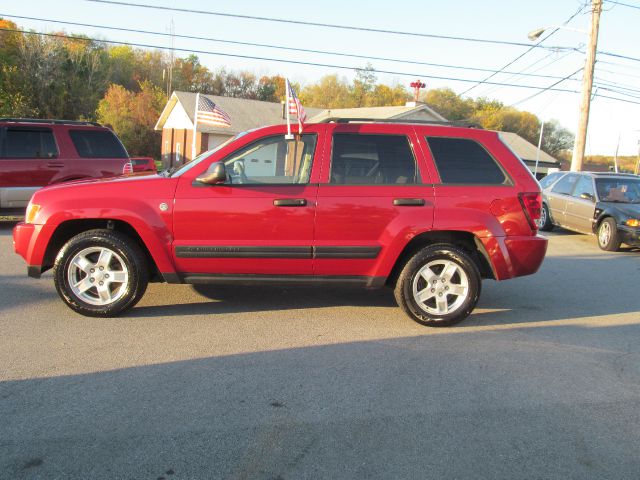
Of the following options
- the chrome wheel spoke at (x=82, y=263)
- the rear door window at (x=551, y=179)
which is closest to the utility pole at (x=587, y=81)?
the rear door window at (x=551, y=179)

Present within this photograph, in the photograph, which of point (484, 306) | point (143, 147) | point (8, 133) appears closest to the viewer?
point (484, 306)

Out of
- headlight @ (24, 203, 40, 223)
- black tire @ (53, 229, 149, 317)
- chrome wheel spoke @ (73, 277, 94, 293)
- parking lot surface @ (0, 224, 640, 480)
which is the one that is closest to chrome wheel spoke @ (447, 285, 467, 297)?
parking lot surface @ (0, 224, 640, 480)

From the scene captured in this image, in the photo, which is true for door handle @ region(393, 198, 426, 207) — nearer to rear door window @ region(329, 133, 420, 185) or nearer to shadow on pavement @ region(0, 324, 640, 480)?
rear door window @ region(329, 133, 420, 185)

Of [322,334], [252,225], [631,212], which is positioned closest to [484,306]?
[322,334]

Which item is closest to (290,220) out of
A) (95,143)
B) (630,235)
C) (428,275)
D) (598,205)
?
(428,275)

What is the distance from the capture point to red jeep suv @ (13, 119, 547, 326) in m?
5.07

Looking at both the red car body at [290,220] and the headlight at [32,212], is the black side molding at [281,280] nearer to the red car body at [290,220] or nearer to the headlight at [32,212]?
the red car body at [290,220]

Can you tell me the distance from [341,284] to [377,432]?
2.21 m

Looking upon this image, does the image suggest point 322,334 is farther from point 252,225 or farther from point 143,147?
point 143,147

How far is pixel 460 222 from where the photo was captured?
17.2 ft

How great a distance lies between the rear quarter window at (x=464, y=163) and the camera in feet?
17.6

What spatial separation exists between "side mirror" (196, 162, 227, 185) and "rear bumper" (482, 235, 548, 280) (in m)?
2.58

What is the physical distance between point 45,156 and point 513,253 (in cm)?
885

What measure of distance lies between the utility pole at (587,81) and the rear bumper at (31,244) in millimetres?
18114
